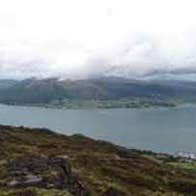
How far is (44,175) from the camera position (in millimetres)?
74875

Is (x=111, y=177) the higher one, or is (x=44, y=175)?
(x=44, y=175)

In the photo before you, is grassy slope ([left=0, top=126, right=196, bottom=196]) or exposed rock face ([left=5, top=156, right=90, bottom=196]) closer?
exposed rock face ([left=5, top=156, right=90, bottom=196])

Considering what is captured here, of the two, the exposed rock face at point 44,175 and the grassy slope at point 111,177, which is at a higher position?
the exposed rock face at point 44,175

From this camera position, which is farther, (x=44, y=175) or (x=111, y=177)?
(x=111, y=177)

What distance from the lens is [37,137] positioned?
166875mm

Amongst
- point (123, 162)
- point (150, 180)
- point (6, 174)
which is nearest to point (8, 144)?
point (123, 162)

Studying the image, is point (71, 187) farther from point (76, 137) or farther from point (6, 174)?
point (76, 137)

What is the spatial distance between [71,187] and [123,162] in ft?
172

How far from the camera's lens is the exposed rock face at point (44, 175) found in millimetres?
69812

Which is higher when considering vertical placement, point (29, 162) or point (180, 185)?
point (29, 162)

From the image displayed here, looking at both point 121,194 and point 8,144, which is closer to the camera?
point 121,194

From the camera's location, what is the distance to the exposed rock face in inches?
2749

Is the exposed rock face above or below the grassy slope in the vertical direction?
above

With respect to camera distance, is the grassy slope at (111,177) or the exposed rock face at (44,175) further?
the grassy slope at (111,177)
